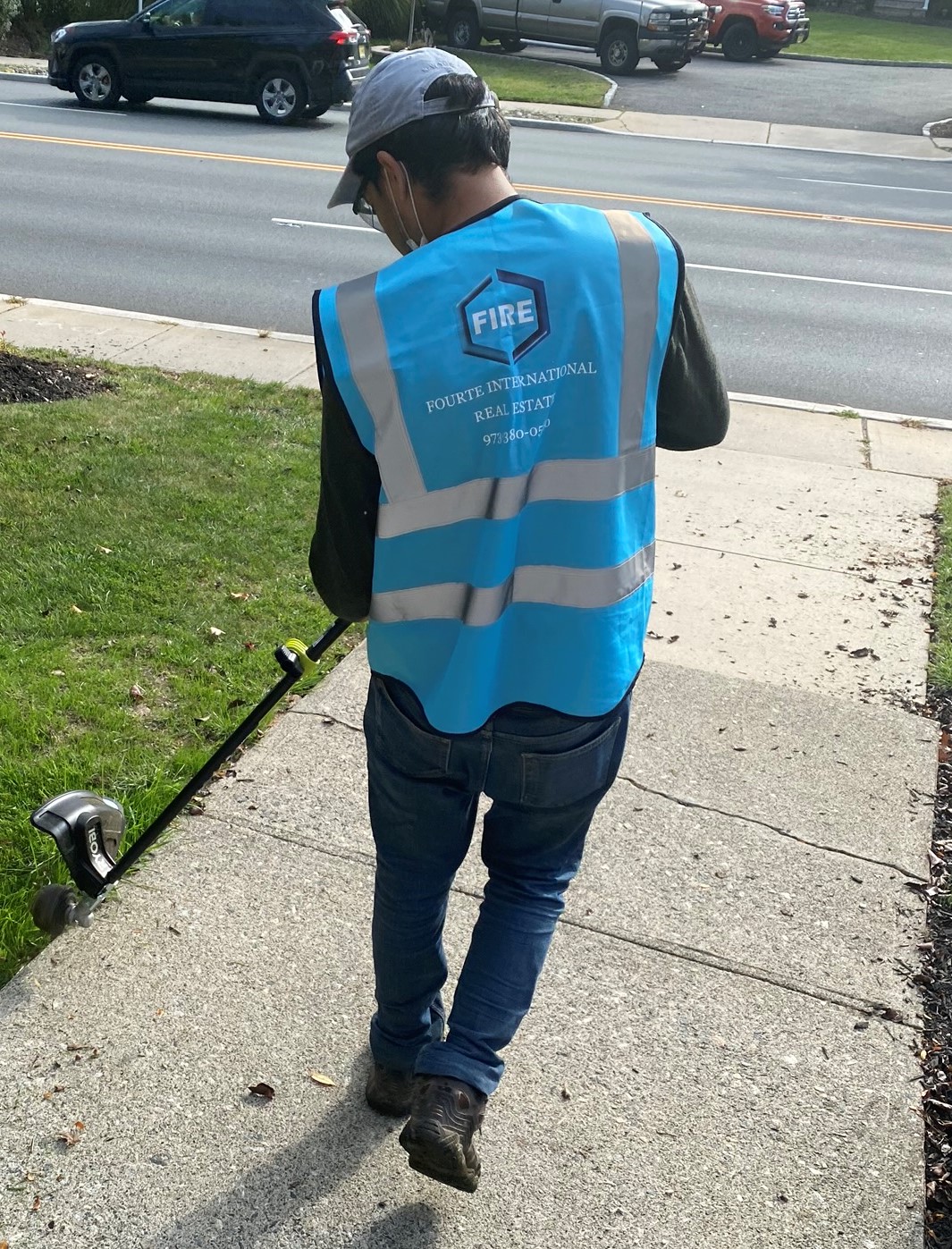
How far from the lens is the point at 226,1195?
2369 mm

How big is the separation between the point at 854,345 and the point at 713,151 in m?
11.0

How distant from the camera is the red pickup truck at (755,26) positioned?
29344 millimetres

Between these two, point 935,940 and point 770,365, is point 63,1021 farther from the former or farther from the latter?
point 770,365

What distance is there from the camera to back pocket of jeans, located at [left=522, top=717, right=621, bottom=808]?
2.16m

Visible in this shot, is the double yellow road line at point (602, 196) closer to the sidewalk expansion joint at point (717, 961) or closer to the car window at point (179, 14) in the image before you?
the car window at point (179, 14)

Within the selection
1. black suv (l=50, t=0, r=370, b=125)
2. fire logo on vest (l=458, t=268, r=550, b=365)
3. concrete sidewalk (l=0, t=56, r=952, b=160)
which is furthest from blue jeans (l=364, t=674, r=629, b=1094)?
concrete sidewalk (l=0, t=56, r=952, b=160)

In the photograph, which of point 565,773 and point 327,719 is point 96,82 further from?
point 565,773

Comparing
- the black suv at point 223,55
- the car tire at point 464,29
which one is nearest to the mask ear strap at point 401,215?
the black suv at point 223,55

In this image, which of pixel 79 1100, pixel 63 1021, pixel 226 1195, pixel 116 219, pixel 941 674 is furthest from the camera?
pixel 116 219

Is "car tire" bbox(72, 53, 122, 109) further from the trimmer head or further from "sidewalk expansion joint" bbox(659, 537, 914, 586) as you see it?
the trimmer head

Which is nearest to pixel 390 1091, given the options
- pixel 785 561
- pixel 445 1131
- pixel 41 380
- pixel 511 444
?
pixel 445 1131

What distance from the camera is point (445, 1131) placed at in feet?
7.11

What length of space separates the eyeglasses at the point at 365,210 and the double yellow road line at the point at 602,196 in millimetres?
12416

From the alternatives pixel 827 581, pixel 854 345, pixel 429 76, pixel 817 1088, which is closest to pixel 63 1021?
pixel 817 1088
